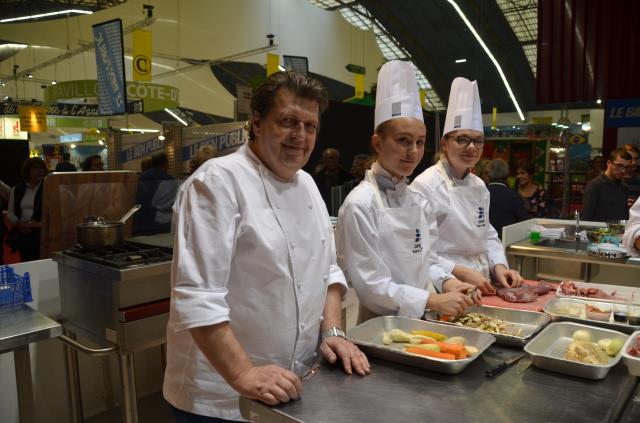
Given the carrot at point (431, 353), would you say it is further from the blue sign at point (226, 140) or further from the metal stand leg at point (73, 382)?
the blue sign at point (226, 140)

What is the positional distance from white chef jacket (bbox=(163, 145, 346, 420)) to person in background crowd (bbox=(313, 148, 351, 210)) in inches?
152

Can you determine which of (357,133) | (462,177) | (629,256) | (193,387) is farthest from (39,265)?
(357,133)

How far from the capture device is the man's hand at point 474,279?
195 centimetres

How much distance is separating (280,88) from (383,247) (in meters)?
0.70

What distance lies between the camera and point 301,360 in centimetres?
134

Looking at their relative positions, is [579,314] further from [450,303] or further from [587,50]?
[587,50]

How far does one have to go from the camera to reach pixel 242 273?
47.7 inches

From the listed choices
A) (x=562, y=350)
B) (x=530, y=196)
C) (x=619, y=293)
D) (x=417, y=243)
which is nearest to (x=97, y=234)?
(x=417, y=243)

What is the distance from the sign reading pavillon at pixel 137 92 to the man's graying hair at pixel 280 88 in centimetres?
579

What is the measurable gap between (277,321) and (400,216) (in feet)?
2.14

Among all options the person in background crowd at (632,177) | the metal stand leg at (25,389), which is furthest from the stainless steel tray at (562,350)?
the person in background crowd at (632,177)

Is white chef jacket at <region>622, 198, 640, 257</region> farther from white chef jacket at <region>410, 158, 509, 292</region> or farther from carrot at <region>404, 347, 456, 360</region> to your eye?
carrot at <region>404, 347, 456, 360</region>

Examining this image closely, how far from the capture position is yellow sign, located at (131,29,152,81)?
16.8 feet

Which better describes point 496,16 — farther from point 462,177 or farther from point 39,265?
point 39,265
